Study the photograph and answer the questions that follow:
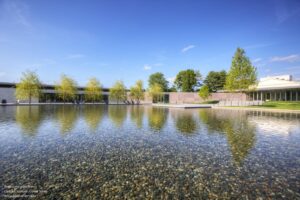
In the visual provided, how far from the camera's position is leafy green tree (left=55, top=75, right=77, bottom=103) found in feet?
175

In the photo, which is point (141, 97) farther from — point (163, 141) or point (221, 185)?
point (221, 185)

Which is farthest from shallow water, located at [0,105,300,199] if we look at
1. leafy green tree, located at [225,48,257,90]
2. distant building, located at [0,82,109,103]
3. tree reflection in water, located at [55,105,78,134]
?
distant building, located at [0,82,109,103]

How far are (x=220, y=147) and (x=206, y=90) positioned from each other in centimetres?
4575

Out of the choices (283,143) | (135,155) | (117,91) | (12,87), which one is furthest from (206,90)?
(12,87)

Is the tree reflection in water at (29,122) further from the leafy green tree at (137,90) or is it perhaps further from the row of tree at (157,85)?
the leafy green tree at (137,90)

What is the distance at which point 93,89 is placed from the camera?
191ft

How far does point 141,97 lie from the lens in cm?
6706

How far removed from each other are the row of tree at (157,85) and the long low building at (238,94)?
2.78 meters

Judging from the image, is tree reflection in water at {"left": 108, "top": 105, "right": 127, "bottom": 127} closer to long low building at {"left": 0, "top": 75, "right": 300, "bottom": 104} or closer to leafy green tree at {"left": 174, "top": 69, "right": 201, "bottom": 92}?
long low building at {"left": 0, "top": 75, "right": 300, "bottom": 104}

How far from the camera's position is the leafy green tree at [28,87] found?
45906 millimetres

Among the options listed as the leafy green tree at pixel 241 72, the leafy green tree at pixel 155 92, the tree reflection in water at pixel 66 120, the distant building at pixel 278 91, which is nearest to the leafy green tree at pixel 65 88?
the leafy green tree at pixel 155 92

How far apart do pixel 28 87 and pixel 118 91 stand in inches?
1030

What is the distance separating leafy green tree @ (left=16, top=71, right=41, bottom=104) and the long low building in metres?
4.41

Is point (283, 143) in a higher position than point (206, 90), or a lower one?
lower
